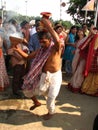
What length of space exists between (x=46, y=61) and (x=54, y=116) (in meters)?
1.08

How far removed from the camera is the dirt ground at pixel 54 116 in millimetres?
5141

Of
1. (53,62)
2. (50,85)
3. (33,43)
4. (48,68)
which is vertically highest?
(33,43)

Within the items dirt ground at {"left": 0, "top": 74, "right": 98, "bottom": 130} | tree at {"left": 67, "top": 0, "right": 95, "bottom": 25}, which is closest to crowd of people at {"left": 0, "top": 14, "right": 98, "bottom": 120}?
dirt ground at {"left": 0, "top": 74, "right": 98, "bottom": 130}

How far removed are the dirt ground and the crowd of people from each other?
20 cm

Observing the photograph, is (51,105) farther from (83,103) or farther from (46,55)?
(83,103)

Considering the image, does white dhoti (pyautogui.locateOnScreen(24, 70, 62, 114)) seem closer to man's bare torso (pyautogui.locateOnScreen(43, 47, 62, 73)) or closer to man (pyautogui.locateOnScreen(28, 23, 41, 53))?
man's bare torso (pyautogui.locateOnScreen(43, 47, 62, 73))

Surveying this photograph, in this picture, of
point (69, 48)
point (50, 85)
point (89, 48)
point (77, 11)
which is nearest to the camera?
point (50, 85)

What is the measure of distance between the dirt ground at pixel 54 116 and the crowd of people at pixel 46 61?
0.65 feet

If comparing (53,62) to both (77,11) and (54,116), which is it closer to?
(54,116)

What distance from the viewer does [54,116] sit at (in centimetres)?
559

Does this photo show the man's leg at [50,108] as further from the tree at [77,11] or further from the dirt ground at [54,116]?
the tree at [77,11]

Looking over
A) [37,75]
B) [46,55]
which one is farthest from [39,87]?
[46,55]

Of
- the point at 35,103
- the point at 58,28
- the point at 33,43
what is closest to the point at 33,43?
the point at 33,43

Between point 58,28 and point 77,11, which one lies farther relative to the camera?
→ point 77,11
